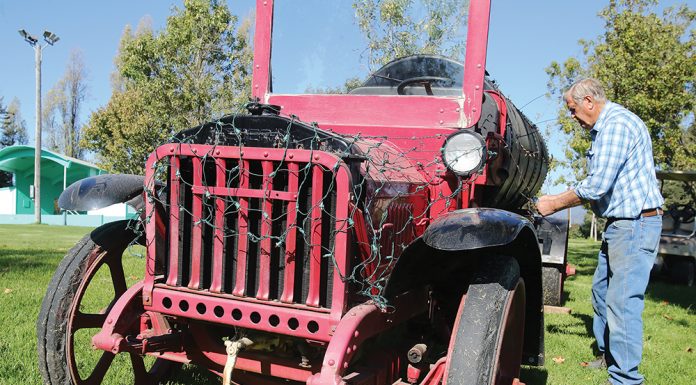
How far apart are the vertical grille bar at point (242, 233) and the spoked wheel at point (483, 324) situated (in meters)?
0.94

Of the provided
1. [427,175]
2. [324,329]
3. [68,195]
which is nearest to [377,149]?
[427,175]

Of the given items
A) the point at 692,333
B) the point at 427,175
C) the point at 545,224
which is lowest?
the point at 692,333

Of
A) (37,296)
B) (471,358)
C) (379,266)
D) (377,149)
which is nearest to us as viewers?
(471,358)

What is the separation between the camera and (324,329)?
8.16 feet

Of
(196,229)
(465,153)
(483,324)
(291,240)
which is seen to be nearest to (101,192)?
(196,229)

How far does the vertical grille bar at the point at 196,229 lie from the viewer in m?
2.71

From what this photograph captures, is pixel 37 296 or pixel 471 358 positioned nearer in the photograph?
pixel 471 358

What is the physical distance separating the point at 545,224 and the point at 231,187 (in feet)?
19.3

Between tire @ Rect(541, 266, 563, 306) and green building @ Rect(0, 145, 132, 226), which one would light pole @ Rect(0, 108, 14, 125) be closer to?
green building @ Rect(0, 145, 132, 226)

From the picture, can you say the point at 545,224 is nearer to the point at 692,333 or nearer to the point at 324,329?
the point at 692,333

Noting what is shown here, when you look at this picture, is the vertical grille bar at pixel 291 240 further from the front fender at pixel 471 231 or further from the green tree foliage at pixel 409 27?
the green tree foliage at pixel 409 27

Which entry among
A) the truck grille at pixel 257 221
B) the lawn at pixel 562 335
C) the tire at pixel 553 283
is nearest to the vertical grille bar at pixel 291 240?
the truck grille at pixel 257 221

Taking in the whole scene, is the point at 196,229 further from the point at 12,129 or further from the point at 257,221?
the point at 12,129

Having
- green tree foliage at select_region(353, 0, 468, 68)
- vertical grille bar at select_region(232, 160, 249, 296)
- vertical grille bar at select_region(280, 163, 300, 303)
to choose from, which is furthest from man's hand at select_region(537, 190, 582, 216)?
vertical grille bar at select_region(232, 160, 249, 296)
